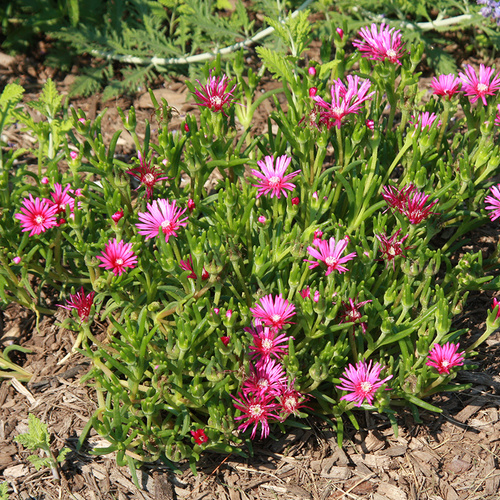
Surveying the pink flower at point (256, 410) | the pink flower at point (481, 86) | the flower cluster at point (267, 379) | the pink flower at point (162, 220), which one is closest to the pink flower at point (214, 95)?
the pink flower at point (162, 220)

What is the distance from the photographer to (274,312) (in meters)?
2.42

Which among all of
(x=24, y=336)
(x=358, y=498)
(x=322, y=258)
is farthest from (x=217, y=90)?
(x=358, y=498)

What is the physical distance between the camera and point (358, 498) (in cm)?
257

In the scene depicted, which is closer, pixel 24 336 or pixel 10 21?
pixel 24 336

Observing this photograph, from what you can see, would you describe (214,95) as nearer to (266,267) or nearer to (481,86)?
(266,267)

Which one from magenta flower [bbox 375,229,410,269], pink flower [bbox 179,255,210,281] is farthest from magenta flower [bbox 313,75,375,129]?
pink flower [bbox 179,255,210,281]

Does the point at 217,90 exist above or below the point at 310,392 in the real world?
above

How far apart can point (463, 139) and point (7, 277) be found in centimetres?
255

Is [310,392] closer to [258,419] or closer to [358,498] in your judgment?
[258,419]

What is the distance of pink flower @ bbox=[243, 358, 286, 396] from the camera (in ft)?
7.84

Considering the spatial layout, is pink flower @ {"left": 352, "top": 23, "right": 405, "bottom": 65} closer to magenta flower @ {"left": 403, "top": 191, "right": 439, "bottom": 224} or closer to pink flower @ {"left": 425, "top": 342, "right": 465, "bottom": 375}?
magenta flower @ {"left": 403, "top": 191, "right": 439, "bottom": 224}

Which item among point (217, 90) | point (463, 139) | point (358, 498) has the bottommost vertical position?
point (358, 498)

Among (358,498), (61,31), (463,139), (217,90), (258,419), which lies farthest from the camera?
(61,31)

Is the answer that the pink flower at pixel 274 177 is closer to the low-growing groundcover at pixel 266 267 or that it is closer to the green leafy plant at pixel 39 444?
the low-growing groundcover at pixel 266 267
